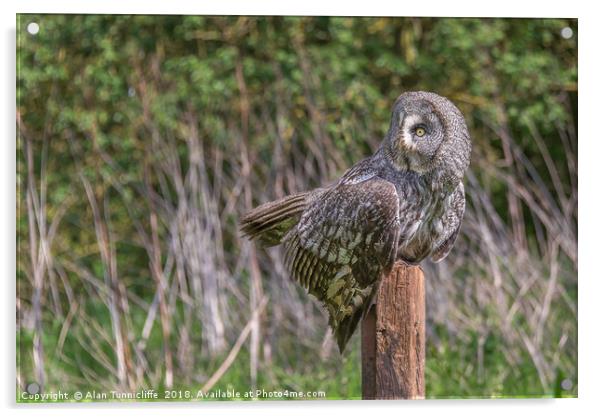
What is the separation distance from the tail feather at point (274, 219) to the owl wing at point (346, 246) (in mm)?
67

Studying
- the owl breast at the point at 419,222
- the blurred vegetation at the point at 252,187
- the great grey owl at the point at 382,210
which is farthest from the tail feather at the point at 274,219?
the blurred vegetation at the point at 252,187

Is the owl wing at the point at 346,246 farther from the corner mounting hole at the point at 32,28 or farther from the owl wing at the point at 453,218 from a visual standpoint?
the corner mounting hole at the point at 32,28

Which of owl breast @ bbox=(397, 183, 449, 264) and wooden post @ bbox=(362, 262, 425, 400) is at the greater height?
owl breast @ bbox=(397, 183, 449, 264)

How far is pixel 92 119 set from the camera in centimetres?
418

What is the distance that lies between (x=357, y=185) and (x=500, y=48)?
1453 millimetres

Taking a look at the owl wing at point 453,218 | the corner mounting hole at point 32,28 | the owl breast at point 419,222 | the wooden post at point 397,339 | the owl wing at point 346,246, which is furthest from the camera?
the corner mounting hole at point 32,28

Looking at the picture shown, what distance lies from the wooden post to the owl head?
1.24ft

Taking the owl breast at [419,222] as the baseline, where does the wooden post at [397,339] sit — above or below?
below

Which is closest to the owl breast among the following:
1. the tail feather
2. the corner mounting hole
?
the tail feather

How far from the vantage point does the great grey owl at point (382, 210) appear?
291 centimetres

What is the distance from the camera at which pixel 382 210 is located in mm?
2893

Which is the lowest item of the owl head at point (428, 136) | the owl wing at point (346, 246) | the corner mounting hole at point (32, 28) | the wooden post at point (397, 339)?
the wooden post at point (397, 339)

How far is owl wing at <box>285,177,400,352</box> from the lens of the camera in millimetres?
2891

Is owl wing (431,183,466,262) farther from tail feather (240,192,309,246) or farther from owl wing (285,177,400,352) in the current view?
tail feather (240,192,309,246)
